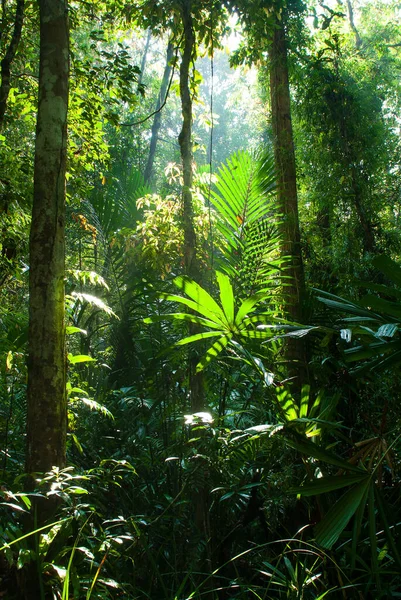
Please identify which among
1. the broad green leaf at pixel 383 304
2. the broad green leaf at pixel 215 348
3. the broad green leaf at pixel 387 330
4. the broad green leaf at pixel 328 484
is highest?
the broad green leaf at pixel 383 304

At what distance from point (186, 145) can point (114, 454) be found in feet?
6.80

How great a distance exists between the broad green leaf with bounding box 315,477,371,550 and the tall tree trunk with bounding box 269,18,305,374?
1534 mm

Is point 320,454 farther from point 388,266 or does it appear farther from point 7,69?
point 7,69

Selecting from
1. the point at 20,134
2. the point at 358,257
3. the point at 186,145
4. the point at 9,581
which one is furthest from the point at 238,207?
the point at 20,134

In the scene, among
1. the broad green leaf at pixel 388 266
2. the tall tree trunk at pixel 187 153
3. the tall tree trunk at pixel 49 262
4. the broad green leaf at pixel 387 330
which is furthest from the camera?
the tall tree trunk at pixel 187 153

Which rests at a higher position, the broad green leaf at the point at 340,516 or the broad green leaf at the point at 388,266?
the broad green leaf at the point at 388,266

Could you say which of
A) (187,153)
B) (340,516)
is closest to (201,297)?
(340,516)

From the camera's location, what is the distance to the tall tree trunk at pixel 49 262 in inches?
89.0

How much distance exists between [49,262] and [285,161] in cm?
197

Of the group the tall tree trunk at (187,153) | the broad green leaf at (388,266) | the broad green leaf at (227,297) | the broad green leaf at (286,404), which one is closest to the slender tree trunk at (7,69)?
the tall tree trunk at (187,153)

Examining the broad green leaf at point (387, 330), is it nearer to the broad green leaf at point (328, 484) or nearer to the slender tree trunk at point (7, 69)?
the broad green leaf at point (328, 484)

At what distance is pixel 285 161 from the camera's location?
3.63 m

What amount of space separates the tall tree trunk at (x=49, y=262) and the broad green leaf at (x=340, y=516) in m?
1.17

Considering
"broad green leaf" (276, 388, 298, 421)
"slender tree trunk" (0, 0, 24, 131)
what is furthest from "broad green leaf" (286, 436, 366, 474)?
"slender tree trunk" (0, 0, 24, 131)
